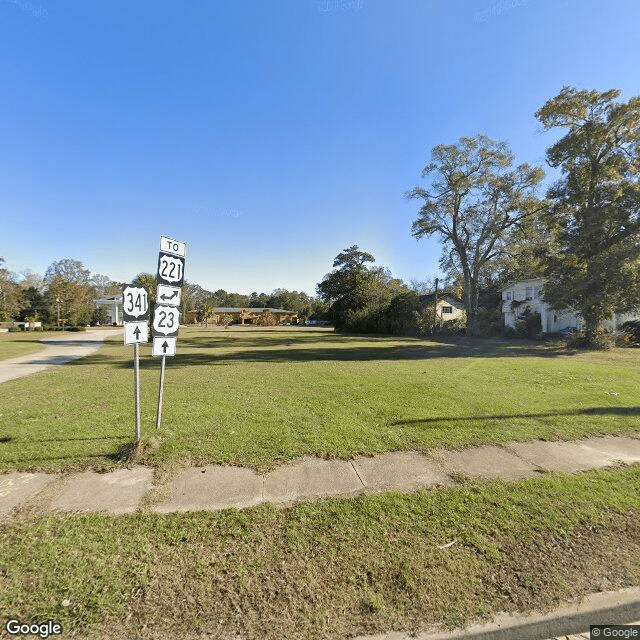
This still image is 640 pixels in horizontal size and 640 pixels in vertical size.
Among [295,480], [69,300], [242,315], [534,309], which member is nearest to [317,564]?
[295,480]

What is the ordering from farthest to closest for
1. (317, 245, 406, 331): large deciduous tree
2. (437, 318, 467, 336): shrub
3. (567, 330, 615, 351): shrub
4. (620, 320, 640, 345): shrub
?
(317, 245, 406, 331): large deciduous tree < (437, 318, 467, 336): shrub < (620, 320, 640, 345): shrub < (567, 330, 615, 351): shrub

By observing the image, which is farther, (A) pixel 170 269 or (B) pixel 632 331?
(B) pixel 632 331

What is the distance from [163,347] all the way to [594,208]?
21944 mm

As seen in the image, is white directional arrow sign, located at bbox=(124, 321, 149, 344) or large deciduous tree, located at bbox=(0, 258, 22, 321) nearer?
white directional arrow sign, located at bbox=(124, 321, 149, 344)

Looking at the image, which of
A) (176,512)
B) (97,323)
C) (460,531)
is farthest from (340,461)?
(97,323)

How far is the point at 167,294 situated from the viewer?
423 centimetres

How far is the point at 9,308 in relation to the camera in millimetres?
39406

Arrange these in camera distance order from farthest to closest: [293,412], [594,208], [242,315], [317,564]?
1. [242,315]
2. [594,208]
3. [293,412]
4. [317,564]

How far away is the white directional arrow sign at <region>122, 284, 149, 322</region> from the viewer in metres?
3.92

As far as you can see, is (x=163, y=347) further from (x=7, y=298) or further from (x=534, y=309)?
(x=7, y=298)

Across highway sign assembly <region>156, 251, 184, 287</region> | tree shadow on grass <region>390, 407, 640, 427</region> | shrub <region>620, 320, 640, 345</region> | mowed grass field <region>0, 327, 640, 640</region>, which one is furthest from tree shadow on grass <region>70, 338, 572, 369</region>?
highway sign assembly <region>156, 251, 184, 287</region>

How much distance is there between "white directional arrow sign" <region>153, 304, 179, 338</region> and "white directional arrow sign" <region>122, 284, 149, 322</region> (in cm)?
16

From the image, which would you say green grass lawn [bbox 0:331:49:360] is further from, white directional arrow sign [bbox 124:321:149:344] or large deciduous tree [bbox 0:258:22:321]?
large deciduous tree [bbox 0:258:22:321]

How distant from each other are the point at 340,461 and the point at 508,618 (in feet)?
7.24
